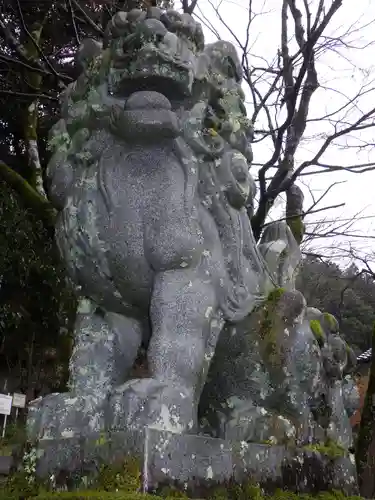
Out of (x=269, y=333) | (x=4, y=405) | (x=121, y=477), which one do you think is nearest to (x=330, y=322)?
(x=269, y=333)

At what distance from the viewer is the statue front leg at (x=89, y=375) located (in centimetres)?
179

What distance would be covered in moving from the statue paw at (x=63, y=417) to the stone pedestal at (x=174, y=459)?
0.17ft

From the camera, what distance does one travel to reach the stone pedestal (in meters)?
1.54

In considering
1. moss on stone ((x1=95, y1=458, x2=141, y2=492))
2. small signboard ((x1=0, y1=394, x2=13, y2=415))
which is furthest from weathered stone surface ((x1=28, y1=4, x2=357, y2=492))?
small signboard ((x1=0, y1=394, x2=13, y2=415))

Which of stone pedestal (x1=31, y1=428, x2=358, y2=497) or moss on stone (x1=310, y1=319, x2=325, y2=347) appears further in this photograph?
moss on stone (x1=310, y1=319, x2=325, y2=347)

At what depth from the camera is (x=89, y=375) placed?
1970 millimetres

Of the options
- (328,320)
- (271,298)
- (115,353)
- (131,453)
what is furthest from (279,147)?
(131,453)

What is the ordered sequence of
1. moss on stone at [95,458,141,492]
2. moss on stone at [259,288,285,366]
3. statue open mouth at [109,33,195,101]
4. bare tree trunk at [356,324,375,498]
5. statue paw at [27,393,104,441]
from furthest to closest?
bare tree trunk at [356,324,375,498], moss on stone at [259,288,285,366], statue open mouth at [109,33,195,101], statue paw at [27,393,104,441], moss on stone at [95,458,141,492]

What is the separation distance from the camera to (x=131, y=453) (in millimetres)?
1539

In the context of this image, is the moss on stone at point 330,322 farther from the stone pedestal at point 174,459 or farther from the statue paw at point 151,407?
the statue paw at point 151,407

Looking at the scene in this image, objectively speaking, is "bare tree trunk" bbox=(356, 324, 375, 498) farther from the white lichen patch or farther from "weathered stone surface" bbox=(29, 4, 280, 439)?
the white lichen patch

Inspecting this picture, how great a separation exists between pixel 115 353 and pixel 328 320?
100 centimetres

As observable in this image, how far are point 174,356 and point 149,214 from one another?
0.47m

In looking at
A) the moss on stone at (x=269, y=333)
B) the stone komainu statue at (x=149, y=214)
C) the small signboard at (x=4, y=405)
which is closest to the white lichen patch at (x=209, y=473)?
the stone komainu statue at (x=149, y=214)
